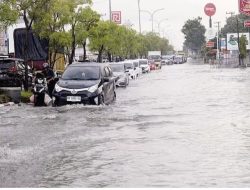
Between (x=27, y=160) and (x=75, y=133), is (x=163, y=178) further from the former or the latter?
(x=75, y=133)

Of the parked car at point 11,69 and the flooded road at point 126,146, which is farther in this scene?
the parked car at point 11,69

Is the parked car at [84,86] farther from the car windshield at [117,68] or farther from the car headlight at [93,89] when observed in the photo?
the car windshield at [117,68]

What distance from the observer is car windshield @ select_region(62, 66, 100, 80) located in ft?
71.0

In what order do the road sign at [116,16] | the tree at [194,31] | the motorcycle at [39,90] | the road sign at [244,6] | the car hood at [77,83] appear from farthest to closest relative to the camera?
the tree at [194,31], the road sign at [116,16], the road sign at [244,6], the motorcycle at [39,90], the car hood at [77,83]

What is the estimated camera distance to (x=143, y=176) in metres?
9.02

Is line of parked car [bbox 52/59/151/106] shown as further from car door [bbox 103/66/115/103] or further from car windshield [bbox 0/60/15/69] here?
car windshield [bbox 0/60/15/69]

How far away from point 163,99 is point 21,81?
6.67 metres

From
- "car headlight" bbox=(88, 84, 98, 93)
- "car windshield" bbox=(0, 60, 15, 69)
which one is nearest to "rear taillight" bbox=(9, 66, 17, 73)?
"car windshield" bbox=(0, 60, 15, 69)

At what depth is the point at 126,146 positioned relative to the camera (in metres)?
12.2

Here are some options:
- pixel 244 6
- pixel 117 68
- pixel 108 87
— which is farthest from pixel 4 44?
pixel 244 6

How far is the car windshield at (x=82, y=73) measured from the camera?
21.6 meters

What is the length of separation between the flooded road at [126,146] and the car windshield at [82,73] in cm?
140

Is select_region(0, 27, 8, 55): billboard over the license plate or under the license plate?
over

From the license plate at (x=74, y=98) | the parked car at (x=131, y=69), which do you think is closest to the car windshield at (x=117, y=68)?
the parked car at (x=131, y=69)
